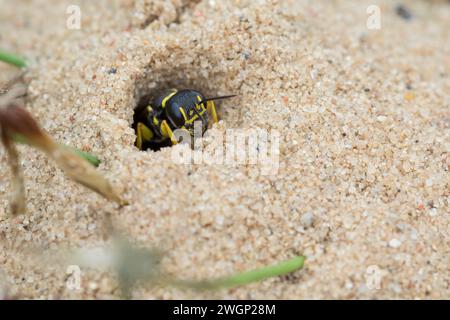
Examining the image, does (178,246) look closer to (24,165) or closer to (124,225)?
(124,225)

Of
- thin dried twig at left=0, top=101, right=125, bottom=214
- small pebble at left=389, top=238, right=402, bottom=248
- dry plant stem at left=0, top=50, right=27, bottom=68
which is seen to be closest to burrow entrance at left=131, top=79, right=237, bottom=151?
dry plant stem at left=0, top=50, right=27, bottom=68

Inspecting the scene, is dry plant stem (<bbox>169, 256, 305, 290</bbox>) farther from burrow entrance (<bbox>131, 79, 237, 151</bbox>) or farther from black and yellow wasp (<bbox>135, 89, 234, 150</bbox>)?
burrow entrance (<bbox>131, 79, 237, 151</bbox>)

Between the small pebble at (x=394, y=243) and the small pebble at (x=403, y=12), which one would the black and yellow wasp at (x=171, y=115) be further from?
the small pebble at (x=403, y=12)

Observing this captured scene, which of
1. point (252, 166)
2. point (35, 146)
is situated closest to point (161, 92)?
point (252, 166)

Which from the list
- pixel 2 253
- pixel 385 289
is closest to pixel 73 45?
pixel 2 253
